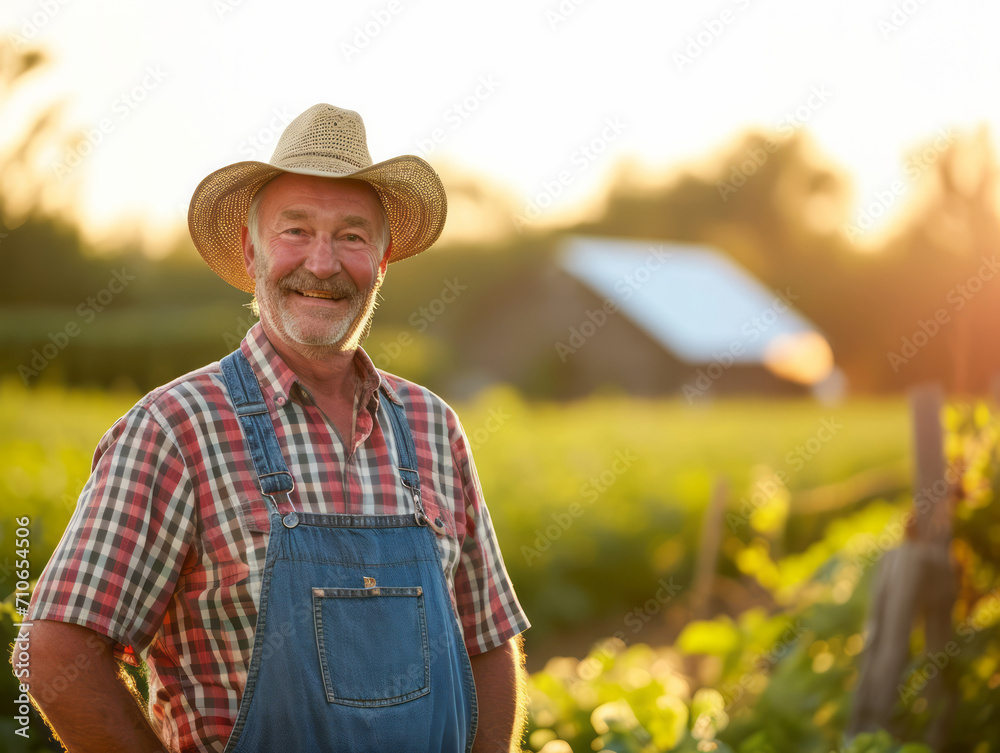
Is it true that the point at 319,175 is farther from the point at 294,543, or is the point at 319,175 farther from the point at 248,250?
the point at 294,543

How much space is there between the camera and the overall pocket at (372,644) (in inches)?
75.5

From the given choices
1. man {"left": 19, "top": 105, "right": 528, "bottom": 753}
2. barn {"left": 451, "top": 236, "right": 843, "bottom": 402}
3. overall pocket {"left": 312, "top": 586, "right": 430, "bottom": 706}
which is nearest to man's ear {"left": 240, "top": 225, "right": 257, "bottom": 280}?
man {"left": 19, "top": 105, "right": 528, "bottom": 753}

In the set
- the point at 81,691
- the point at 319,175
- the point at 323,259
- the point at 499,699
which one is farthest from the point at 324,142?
the point at 499,699

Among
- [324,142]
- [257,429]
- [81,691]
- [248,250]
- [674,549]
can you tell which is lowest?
[674,549]

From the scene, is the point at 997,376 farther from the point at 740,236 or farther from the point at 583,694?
the point at 740,236

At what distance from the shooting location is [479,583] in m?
2.38

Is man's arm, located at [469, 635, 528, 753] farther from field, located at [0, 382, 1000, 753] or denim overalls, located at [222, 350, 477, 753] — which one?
field, located at [0, 382, 1000, 753]

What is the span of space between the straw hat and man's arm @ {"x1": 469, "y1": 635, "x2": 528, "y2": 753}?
1151 mm

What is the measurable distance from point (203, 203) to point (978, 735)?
3117mm

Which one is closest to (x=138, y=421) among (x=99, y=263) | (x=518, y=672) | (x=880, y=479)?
(x=518, y=672)

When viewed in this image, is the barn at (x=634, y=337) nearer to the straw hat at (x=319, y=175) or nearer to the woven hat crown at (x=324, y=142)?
the straw hat at (x=319, y=175)

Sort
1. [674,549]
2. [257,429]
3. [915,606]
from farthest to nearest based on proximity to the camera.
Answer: [674,549] < [915,606] < [257,429]

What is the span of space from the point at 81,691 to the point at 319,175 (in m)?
1.18

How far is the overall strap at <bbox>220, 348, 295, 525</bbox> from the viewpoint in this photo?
1.98m
